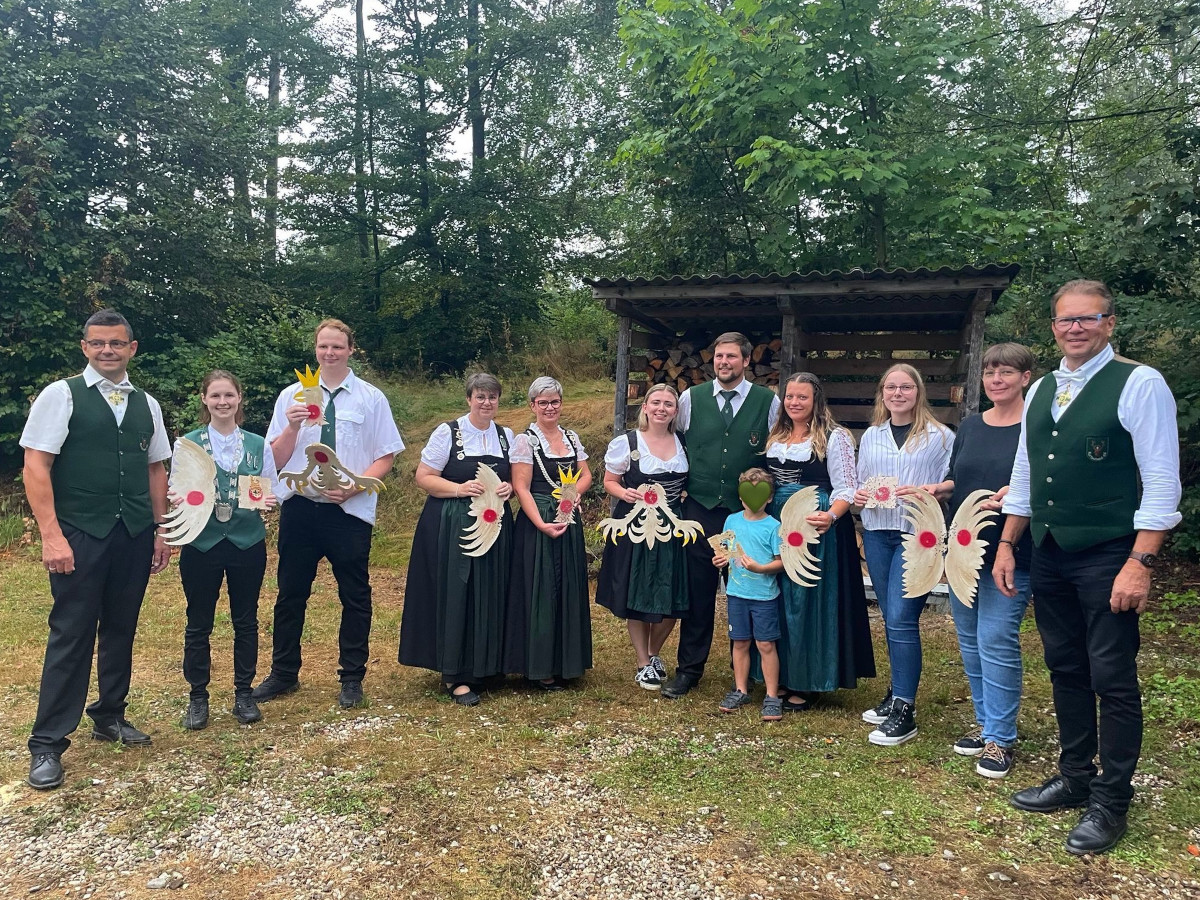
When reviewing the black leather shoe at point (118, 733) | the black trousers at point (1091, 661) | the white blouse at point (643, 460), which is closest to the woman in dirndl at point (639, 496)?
the white blouse at point (643, 460)

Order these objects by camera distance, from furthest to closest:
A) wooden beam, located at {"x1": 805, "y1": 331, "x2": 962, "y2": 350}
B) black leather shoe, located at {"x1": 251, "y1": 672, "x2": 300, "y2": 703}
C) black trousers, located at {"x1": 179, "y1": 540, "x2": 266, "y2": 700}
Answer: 1. wooden beam, located at {"x1": 805, "y1": 331, "x2": 962, "y2": 350}
2. black leather shoe, located at {"x1": 251, "y1": 672, "x2": 300, "y2": 703}
3. black trousers, located at {"x1": 179, "y1": 540, "x2": 266, "y2": 700}

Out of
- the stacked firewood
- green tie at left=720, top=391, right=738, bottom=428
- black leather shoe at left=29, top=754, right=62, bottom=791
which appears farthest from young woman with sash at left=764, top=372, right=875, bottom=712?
the stacked firewood

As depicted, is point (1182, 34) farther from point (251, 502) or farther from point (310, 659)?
point (310, 659)

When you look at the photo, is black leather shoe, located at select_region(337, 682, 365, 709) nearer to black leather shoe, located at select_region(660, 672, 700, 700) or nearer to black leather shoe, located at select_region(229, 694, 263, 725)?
black leather shoe, located at select_region(229, 694, 263, 725)

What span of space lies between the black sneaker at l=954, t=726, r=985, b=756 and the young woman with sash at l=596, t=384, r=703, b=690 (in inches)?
55.2

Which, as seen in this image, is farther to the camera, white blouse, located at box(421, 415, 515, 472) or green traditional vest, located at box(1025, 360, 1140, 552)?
white blouse, located at box(421, 415, 515, 472)

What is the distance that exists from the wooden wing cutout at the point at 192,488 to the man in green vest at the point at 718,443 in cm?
230

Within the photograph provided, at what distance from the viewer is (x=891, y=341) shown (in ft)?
24.5

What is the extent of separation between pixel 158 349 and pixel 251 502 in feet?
29.3

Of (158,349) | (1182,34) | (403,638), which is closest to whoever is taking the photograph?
(403,638)

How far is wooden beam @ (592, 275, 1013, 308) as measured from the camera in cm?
609

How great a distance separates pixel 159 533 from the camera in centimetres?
364

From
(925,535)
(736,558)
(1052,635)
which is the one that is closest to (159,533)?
(736,558)

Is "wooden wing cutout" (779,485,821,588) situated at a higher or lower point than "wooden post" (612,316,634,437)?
lower
